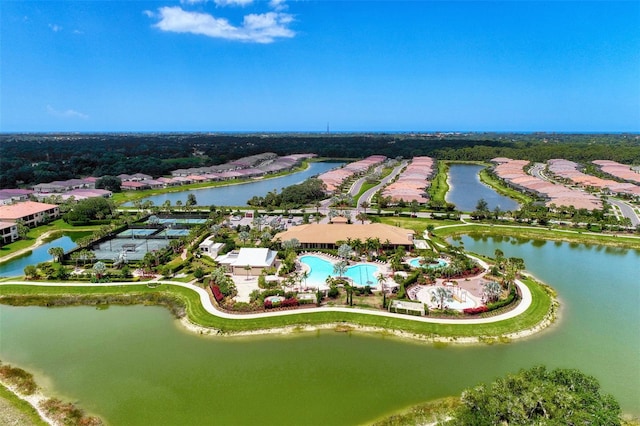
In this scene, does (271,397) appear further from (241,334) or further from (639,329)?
(639,329)

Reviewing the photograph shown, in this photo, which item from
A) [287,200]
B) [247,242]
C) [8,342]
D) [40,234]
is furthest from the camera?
[287,200]

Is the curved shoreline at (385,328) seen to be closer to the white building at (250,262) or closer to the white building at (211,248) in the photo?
the white building at (250,262)

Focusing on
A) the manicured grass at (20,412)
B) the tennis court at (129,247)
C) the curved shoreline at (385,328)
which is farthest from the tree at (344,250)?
the manicured grass at (20,412)

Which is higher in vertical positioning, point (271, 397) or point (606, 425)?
point (606, 425)

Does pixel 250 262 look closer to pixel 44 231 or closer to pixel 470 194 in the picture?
pixel 44 231

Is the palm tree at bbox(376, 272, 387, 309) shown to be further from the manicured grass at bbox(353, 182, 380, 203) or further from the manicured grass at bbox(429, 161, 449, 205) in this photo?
the manicured grass at bbox(353, 182, 380, 203)

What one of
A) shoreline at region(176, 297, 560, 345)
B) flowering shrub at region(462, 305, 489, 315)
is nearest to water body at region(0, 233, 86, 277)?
shoreline at region(176, 297, 560, 345)

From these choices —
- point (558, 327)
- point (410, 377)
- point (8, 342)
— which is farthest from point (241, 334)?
point (558, 327)
